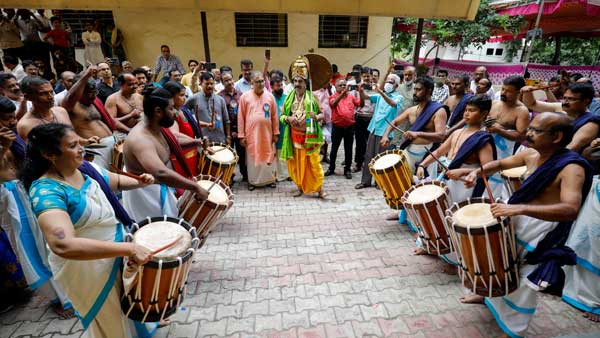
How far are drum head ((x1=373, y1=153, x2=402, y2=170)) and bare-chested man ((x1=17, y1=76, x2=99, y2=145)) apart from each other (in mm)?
3376

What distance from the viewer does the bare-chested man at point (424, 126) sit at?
14.1ft

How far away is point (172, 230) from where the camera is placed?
2344 mm

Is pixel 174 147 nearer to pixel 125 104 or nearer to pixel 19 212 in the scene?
pixel 19 212

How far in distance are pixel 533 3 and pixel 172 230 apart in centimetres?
1320

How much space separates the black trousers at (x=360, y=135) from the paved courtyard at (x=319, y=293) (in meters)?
2.54

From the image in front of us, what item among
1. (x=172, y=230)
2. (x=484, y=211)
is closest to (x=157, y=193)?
(x=172, y=230)

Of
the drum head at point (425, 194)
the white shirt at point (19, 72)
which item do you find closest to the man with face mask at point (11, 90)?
the white shirt at point (19, 72)

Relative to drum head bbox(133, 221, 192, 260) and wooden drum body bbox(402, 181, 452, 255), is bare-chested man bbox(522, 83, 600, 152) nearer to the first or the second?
wooden drum body bbox(402, 181, 452, 255)

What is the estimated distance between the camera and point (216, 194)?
3.33 m

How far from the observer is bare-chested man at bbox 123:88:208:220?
2754mm

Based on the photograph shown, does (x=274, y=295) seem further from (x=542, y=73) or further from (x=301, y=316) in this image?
(x=542, y=73)

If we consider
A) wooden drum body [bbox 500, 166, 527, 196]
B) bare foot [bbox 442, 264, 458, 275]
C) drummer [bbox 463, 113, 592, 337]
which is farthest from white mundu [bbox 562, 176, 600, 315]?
bare foot [bbox 442, 264, 458, 275]

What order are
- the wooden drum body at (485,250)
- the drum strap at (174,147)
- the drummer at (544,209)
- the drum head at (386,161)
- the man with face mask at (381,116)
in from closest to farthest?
1. the drummer at (544,209)
2. the wooden drum body at (485,250)
3. the drum strap at (174,147)
4. the drum head at (386,161)
5. the man with face mask at (381,116)

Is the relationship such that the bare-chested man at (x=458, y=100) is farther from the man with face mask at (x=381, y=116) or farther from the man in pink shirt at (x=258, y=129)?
the man in pink shirt at (x=258, y=129)
